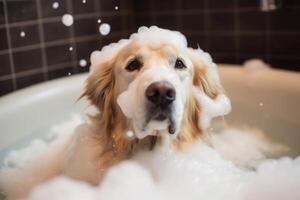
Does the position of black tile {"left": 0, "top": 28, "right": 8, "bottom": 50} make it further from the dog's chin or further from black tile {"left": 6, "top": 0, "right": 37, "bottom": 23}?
the dog's chin

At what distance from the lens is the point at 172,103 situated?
1.09 meters

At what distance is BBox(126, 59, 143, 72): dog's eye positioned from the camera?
1.20m

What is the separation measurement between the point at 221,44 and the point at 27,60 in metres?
0.88

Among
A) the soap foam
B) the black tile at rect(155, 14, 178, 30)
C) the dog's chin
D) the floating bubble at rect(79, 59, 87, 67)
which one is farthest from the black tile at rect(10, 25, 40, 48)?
the dog's chin

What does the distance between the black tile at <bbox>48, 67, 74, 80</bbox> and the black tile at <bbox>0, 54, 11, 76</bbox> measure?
0.22m

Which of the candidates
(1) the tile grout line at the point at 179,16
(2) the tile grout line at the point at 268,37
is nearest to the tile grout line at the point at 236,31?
(2) the tile grout line at the point at 268,37

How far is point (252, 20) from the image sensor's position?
2221 mm

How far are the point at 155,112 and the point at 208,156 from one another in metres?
0.35

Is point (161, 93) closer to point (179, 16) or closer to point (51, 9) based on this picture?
point (51, 9)

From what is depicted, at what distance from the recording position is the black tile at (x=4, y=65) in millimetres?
1954

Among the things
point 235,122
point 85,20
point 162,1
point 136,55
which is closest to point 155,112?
point 136,55

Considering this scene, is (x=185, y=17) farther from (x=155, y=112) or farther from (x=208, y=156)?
(x=155, y=112)

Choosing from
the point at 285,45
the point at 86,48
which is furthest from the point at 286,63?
the point at 86,48

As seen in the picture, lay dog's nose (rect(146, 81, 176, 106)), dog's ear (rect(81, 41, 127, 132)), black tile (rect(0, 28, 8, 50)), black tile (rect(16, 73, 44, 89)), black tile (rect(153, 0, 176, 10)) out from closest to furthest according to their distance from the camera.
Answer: dog's nose (rect(146, 81, 176, 106))
dog's ear (rect(81, 41, 127, 132))
black tile (rect(0, 28, 8, 50))
black tile (rect(16, 73, 44, 89))
black tile (rect(153, 0, 176, 10))
